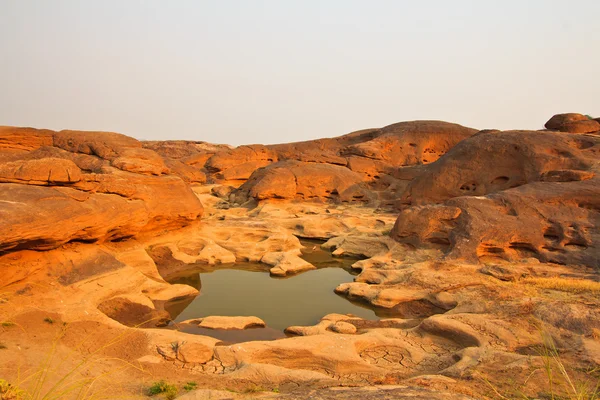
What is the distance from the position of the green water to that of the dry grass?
9.38 feet

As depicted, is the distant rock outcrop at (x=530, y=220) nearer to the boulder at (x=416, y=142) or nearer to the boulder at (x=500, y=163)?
the boulder at (x=500, y=163)

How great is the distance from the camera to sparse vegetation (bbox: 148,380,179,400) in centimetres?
368

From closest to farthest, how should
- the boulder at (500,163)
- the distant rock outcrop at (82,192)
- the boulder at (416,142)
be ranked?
the distant rock outcrop at (82,192)
the boulder at (500,163)
the boulder at (416,142)

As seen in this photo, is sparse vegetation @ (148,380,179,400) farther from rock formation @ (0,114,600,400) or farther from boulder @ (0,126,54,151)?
boulder @ (0,126,54,151)

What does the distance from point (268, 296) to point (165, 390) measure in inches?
170

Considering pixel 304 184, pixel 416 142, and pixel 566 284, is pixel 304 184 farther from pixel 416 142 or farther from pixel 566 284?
pixel 566 284

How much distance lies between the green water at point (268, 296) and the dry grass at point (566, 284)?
2.86 meters

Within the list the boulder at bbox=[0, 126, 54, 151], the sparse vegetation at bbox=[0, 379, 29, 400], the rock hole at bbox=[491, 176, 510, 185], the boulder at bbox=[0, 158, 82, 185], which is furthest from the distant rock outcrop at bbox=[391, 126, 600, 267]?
the boulder at bbox=[0, 126, 54, 151]

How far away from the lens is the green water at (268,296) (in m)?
7.08

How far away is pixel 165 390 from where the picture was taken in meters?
3.73

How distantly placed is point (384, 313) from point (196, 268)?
4506mm

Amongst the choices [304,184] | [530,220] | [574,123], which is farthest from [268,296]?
[574,123]

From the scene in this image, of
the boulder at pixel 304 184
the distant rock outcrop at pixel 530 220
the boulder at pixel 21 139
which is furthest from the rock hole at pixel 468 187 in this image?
the boulder at pixel 21 139

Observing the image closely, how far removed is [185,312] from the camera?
7133 mm
